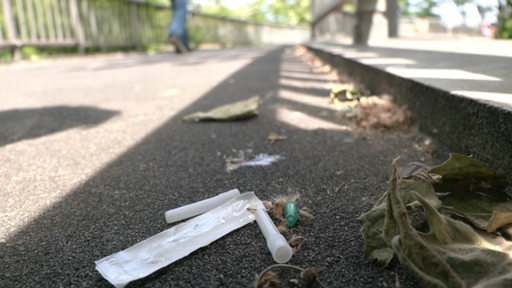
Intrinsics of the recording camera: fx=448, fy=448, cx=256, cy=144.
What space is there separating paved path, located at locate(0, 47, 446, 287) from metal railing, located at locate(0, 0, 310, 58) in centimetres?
569

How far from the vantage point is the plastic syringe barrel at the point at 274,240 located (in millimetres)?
944

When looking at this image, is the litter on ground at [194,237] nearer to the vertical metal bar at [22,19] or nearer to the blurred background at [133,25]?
the blurred background at [133,25]

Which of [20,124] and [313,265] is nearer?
[313,265]

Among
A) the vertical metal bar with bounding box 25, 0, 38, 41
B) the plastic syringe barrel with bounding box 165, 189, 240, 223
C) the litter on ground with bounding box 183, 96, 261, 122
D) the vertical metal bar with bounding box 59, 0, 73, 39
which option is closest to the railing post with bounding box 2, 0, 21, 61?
the vertical metal bar with bounding box 25, 0, 38, 41

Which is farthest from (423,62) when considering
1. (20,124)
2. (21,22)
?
(21,22)

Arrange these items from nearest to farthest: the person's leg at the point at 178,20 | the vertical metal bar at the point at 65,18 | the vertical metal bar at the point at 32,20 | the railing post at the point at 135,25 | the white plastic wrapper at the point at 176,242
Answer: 1. the white plastic wrapper at the point at 176,242
2. the vertical metal bar at the point at 32,20
3. the person's leg at the point at 178,20
4. the vertical metal bar at the point at 65,18
5. the railing post at the point at 135,25

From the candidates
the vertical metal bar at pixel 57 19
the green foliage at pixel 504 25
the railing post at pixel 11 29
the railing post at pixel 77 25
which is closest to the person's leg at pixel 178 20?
the railing post at pixel 77 25

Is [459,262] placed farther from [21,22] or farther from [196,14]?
[196,14]

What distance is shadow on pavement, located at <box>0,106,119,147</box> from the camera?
2303 millimetres

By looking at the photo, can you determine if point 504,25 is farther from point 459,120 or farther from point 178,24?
point 178,24

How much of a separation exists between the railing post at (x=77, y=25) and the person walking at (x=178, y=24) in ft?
6.67

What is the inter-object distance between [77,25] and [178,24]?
2308mm

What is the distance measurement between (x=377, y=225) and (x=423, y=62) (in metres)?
1.72

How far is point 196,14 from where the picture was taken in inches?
629
